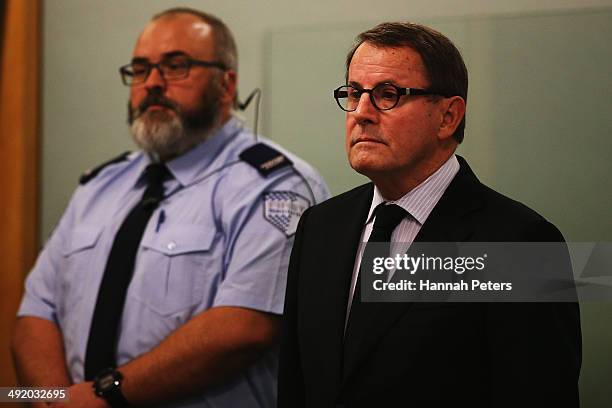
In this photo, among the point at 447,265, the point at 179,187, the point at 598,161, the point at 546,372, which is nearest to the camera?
the point at 546,372

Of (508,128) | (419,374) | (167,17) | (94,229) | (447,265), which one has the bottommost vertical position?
(419,374)

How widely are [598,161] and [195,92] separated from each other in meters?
0.93

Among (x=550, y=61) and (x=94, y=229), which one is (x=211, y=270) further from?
(x=550, y=61)

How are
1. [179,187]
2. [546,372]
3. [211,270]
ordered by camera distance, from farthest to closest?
[179,187]
[211,270]
[546,372]

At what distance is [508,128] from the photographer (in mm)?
1485

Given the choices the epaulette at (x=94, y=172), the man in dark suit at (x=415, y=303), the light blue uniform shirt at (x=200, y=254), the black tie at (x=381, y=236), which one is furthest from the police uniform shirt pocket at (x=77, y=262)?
the black tie at (x=381, y=236)

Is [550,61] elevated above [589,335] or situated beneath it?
elevated above

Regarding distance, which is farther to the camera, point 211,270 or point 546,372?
point 211,270

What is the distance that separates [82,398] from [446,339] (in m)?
0.88

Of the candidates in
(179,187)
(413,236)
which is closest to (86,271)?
(179,187)

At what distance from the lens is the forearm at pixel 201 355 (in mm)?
1623

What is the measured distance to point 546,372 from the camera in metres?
1.15

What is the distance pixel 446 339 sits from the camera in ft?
3.92

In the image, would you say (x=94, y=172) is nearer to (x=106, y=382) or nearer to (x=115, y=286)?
(x=115, y=286)
